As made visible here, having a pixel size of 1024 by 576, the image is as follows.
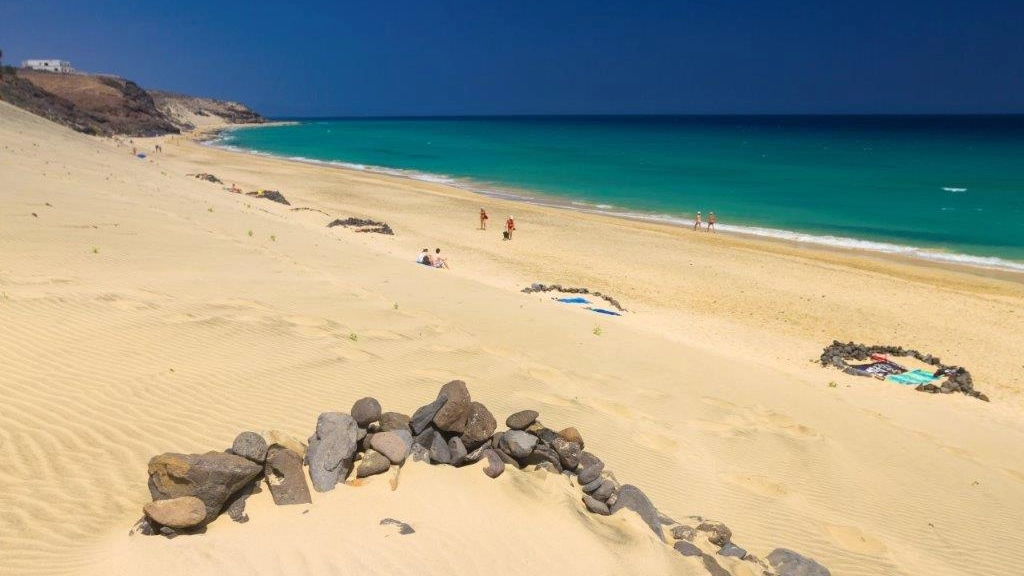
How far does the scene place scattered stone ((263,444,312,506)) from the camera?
508 centimetres

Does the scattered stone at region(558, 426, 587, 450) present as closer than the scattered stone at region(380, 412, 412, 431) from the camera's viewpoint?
No

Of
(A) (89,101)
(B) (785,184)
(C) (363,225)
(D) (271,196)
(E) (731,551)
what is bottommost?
(E) (731,551)

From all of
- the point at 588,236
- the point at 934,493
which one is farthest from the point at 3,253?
the point at 588,236

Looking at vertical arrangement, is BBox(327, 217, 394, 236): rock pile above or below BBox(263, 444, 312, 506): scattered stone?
above

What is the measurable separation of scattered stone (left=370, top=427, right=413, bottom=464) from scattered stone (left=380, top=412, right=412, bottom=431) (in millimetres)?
231

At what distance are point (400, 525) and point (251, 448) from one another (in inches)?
55.6

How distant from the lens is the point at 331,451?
17.9 ft

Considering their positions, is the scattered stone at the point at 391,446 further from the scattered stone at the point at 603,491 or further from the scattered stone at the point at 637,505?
the scattered stone at the point at 637,505

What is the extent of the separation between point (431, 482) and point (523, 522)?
35.1 inches

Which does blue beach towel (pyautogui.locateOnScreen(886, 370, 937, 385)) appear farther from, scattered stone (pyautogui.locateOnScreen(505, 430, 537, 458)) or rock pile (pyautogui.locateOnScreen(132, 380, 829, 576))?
scattered stone (pyautogui.locateOnScreen(505, 430, 537, 458))

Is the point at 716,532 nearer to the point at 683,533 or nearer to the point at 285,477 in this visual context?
the point at 683,533

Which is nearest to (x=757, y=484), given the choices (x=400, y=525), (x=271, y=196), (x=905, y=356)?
(x=400, y=525)

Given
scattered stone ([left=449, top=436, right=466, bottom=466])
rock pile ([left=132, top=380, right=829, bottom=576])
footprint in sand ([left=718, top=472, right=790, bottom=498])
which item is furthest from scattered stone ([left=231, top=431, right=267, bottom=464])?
footprint in sand ([left=718, top=472, right=790, bottom=498])

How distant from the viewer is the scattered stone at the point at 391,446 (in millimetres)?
5645
